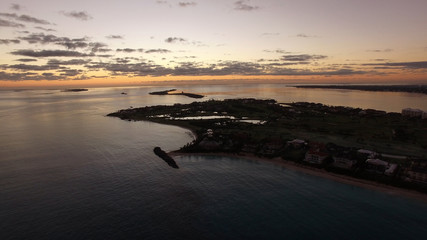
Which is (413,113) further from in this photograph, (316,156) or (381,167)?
(316,156)

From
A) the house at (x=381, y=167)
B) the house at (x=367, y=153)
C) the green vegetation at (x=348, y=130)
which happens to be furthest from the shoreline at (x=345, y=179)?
the green vegetation at (x=348, y=130)

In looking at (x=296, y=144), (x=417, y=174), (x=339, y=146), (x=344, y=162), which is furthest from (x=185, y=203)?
(x=339, y=146)

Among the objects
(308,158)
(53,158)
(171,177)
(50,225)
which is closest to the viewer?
(50,225)

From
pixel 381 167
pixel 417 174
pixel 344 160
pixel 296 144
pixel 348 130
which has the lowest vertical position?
pixel 348 130

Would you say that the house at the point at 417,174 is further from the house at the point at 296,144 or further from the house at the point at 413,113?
the house at the point at 413,113

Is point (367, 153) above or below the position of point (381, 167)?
above

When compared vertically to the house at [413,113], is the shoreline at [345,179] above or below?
below

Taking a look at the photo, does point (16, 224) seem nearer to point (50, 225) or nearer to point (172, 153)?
point (50, 225)

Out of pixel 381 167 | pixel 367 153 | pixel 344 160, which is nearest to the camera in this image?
pixel 381 167

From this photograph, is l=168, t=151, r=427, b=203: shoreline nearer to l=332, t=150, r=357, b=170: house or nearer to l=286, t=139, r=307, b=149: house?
l=332, t=150, r=357, b=170: house

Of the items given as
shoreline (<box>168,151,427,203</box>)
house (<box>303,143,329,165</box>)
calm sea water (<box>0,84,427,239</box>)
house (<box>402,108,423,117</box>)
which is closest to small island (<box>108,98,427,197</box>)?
house (<box>303,143,329,165</box>)

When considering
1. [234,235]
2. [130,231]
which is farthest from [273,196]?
[130,231]
